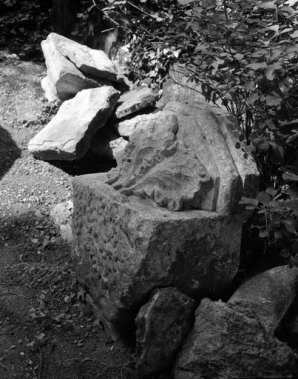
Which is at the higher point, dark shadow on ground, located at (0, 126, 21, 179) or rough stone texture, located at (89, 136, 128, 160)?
rough stone texture, located at (89, 136, 128, 160)

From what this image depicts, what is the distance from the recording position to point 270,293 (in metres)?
2.92

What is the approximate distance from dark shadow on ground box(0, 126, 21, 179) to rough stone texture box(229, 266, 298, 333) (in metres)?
2.33

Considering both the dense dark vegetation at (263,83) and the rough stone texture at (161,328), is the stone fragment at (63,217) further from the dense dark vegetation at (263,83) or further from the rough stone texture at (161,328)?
the dense dark vegetation at (263,83)

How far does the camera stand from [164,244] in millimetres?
2742

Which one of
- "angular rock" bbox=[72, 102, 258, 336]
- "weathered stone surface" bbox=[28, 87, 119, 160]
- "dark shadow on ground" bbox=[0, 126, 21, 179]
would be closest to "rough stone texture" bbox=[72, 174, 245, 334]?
"angular rock" bbox=[72, 102, 258, 336]

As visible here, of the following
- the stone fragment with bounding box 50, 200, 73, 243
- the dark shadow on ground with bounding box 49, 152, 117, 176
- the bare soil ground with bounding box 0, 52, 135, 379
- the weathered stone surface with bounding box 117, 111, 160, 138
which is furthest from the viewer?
the dark shadow on ground with bounding box 49, 152, 117, 176

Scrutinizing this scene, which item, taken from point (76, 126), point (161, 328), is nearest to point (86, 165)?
point (76, 126)

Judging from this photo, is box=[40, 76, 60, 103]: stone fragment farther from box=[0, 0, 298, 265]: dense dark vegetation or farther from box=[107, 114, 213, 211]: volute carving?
box=[107, 114, 213, 211]: volute carving

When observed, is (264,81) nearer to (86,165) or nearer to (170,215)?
(170,215)

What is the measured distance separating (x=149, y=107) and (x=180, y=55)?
1.89 ft

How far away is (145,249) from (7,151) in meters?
2.32

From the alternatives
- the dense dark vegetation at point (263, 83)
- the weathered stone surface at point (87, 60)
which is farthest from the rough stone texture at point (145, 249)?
the weathered stone surface at point (87, 60)

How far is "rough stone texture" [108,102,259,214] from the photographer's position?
9.40 feet

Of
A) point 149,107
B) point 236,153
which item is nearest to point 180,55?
point 149,107
